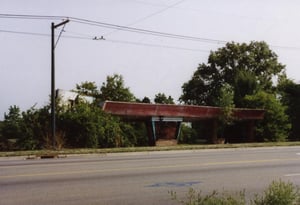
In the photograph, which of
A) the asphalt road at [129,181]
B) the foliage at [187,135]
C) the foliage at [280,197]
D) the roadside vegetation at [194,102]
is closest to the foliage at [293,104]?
the roadside vegetation at [194,102]

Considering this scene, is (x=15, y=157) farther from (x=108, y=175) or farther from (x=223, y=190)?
Result: (x=223, y=190)

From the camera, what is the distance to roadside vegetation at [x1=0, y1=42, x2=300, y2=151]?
29594mm

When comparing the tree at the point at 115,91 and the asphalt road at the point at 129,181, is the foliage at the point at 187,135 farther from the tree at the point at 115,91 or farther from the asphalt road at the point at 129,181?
the asphalt road at the point at 129,181

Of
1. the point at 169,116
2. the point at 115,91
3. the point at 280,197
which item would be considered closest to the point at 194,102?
the point at 115,91

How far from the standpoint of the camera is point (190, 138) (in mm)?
44375

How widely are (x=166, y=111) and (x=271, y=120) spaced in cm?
A: 1147

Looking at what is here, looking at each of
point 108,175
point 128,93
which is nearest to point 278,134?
point 128,93

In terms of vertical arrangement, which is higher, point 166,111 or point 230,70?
point 230,70

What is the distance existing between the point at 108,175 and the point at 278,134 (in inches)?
1189

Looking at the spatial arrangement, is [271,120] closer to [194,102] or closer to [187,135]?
[187,135]

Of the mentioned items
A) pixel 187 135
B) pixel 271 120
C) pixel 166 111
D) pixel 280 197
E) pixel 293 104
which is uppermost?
pixel 293 104

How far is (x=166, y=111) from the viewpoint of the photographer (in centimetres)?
3484

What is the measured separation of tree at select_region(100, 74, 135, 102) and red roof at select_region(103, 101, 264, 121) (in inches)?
502

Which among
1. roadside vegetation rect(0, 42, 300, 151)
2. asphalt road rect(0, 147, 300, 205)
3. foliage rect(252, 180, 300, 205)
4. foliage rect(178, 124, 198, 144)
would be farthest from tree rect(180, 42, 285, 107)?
foliage rect(252, 180, 300, 205)
